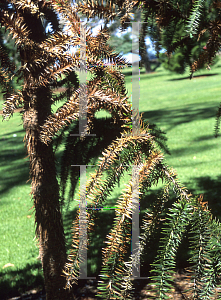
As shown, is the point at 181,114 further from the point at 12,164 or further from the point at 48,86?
the point at 48,86

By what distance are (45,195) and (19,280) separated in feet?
6.39

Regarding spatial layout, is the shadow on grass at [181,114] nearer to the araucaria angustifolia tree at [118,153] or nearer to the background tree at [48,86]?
the background tree at [48,86]

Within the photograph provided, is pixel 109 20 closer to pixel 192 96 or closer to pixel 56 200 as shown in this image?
pixel 56 200

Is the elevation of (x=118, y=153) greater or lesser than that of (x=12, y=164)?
greater

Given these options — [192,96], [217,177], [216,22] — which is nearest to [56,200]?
[216,22]

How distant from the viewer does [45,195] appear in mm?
1863

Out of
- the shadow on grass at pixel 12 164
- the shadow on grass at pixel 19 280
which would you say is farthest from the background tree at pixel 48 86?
the shadow on grass at pixel 12 164

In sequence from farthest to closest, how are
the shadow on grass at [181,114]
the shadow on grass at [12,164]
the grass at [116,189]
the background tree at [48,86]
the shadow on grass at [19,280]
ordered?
the shadow on grass at [181,114]
the shadow on grass at [12,164]
the grass at [116,189]
the shadow on grass at [19,280]
the background tree at [48,86]

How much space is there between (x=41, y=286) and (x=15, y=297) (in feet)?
0.92

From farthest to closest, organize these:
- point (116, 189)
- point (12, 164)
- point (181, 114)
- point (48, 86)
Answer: point (181, 114)
point (12, 164)
point (116, 189)
point (48, 86)

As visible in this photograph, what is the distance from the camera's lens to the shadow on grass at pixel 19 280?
123 inches

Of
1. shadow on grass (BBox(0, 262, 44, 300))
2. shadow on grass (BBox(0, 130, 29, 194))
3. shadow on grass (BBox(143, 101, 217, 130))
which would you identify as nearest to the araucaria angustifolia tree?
shadow on grass (BBox(0, 262, 44, 300))

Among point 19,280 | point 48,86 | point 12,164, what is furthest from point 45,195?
point 12,164

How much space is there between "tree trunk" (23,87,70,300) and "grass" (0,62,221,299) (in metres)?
0.24
